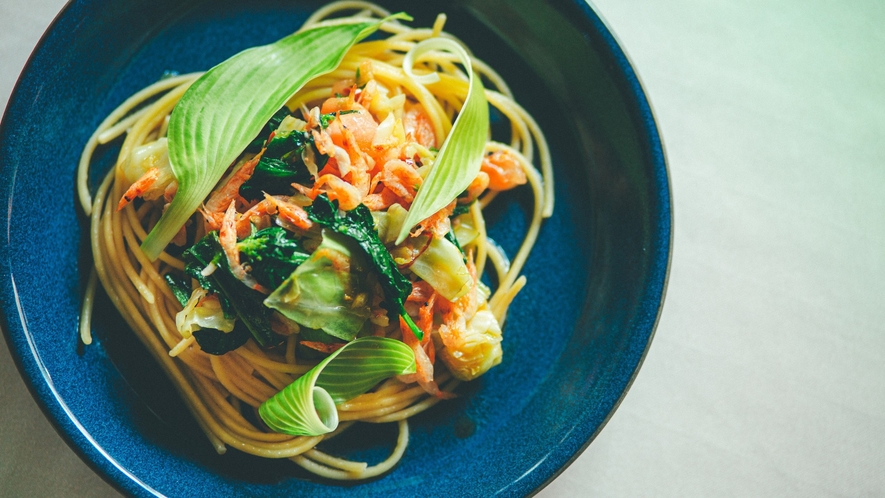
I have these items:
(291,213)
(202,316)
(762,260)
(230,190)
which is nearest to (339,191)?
(291,213)

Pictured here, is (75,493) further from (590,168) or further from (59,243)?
(590,168)

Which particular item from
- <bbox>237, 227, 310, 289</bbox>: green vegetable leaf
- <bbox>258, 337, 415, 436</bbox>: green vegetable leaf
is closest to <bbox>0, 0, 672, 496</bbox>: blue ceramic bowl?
<bbox>258, 337, 415, 436</bbox>: green vegetable leaf

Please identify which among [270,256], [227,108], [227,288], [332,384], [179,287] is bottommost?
[332,384]

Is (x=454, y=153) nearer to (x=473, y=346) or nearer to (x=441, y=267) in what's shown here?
(x=441, y=267)

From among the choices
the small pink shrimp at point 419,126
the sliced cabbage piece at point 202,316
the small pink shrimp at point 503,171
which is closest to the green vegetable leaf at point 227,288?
the sliced cabbage piece at point 202,316

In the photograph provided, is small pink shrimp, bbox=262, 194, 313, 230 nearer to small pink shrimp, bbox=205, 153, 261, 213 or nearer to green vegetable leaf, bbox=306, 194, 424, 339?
green vegetable leaf, bbox=306, 194, 424, 339

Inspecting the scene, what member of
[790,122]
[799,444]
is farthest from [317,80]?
[799,444]
